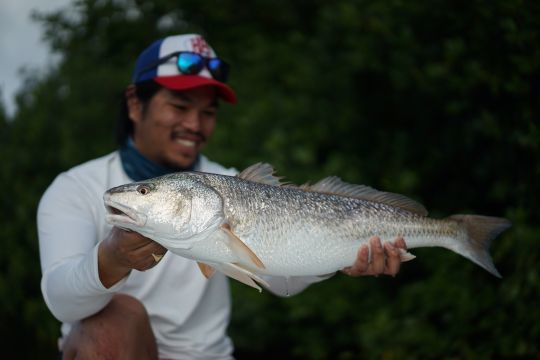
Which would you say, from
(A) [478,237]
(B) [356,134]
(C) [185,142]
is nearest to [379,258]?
(A) [478,237]

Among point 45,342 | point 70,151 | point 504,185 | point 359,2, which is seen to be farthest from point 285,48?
point 45,342

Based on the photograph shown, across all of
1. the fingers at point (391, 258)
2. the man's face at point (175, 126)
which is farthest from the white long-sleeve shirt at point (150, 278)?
the fingers at point (391, 258)

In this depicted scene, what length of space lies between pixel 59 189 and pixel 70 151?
4523 mm

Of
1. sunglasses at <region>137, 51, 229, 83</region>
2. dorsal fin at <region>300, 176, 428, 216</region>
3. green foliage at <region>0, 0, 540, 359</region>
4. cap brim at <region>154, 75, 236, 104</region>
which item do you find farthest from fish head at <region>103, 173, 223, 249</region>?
green foliage at <region>0, 0, 540, 359</region>

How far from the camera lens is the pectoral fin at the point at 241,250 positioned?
2158 millimetres

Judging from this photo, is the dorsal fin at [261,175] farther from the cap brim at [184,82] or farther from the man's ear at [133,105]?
the man's ear at [133,105]

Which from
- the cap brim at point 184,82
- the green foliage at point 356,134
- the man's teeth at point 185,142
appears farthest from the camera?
the green foliage at point 356,134

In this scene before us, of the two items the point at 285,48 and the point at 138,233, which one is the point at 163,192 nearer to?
the point at 138,233

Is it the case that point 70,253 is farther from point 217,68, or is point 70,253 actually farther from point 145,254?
point 217,68

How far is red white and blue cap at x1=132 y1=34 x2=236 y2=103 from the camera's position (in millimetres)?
3092

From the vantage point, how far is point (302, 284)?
2971mm

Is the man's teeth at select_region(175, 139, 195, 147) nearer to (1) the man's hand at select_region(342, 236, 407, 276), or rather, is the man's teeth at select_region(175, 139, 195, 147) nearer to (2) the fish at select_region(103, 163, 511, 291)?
(2) the fish at select_region(103, 163, 511, 291)

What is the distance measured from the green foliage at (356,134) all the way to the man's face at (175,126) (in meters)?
→ 1.84

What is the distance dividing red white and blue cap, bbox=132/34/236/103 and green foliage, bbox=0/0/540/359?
5.60 feet
